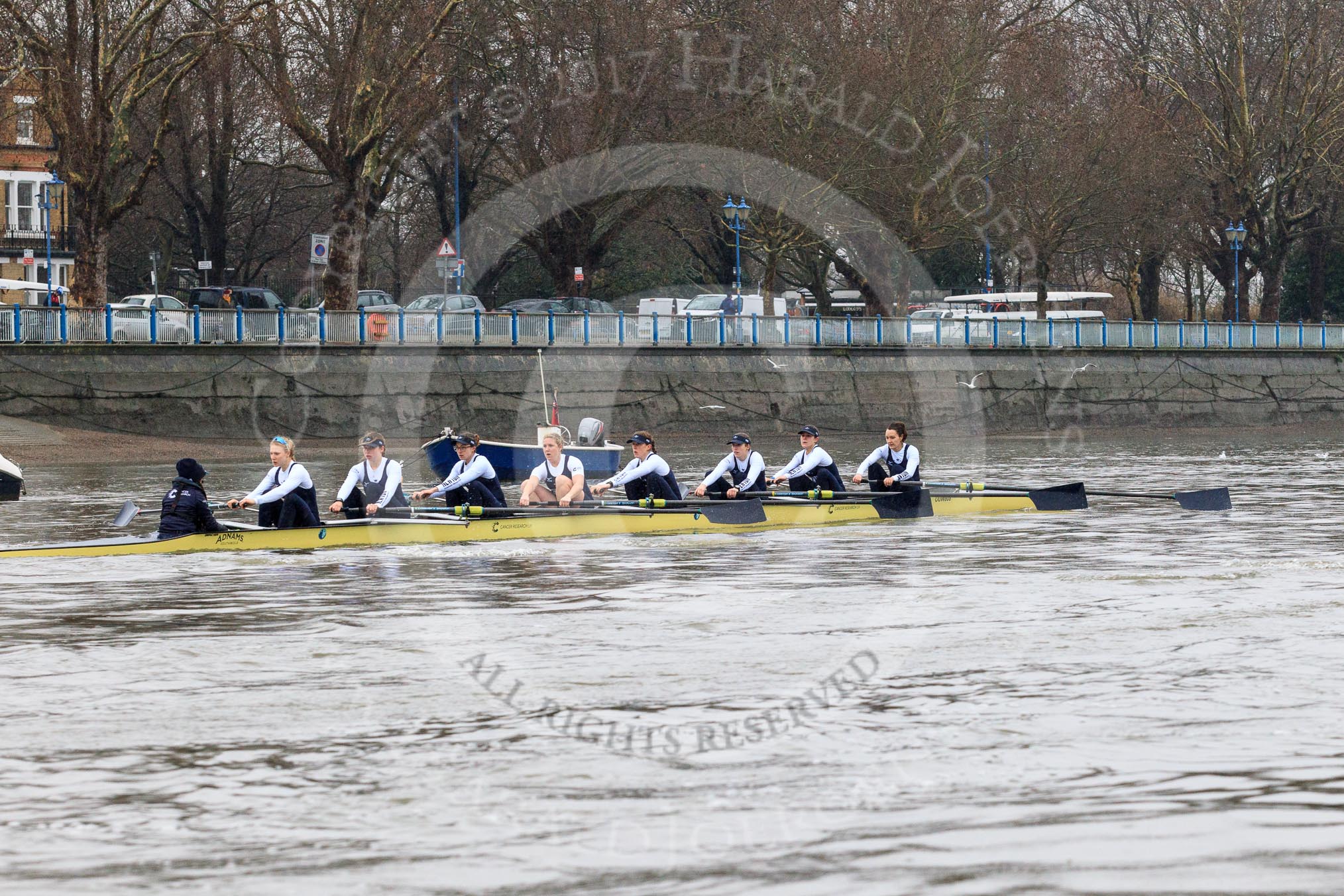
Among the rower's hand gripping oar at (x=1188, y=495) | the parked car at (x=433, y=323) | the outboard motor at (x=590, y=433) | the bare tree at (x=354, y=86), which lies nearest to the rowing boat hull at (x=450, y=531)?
the rower's hand gripping oar at (x=1188, y=495)

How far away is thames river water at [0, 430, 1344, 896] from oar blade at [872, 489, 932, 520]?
3955mm

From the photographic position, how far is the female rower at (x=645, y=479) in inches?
890

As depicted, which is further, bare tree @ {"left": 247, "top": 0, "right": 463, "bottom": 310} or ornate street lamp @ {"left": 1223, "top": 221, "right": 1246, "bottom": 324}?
ornate street lamp @ {"left": 1223, "top": 221, "right": 1246, "bottom": 324}

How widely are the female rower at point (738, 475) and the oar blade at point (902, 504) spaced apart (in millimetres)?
1741

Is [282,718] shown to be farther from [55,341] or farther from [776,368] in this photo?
[776,368]

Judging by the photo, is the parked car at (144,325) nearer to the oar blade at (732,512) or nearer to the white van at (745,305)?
the white van at (745,305)

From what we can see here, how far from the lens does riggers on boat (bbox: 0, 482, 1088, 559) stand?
1909 cm

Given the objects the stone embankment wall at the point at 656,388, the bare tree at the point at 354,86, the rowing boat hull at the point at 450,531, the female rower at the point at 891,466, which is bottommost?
the rowing boat hull at the point at 450,531

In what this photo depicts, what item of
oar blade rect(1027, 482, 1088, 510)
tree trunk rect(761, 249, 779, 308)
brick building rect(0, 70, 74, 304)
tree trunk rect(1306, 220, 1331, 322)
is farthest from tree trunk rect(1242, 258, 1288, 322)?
brick building rect(0, 70, 74, 304)

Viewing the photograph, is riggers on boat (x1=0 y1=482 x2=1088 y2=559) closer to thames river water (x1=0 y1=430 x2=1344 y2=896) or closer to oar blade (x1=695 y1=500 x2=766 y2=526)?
oar blade (x1=695 y1=500 x2=766 y2=526)

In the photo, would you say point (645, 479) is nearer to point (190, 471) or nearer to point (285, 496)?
point (285, 496)

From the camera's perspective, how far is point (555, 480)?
881 inches

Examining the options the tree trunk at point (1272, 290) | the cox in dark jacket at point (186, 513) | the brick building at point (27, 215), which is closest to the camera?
the cox in dark jacket at point (186, 513)

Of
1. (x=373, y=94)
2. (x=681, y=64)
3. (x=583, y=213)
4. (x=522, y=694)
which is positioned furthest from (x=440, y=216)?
(x=522, y=694)
